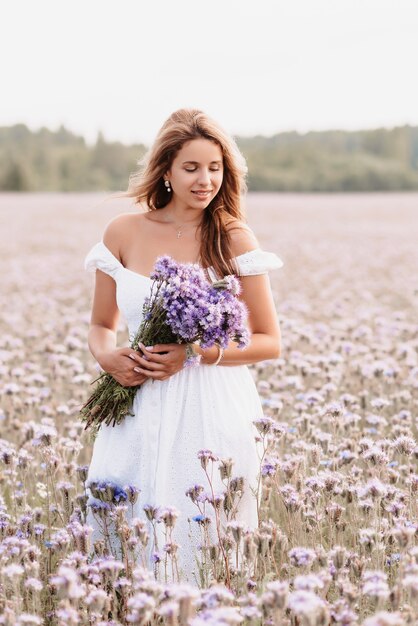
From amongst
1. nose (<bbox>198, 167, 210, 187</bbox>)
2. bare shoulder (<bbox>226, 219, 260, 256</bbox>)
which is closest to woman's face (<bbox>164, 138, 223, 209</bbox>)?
nose (<bbox>198, 167, 210, 187</bbox>)

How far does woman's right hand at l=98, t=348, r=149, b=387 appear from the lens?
3.21m

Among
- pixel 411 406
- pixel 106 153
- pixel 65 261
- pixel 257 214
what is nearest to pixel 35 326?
pixel 411 406

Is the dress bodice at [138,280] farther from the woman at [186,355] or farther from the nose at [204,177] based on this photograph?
the nose at [204,177]

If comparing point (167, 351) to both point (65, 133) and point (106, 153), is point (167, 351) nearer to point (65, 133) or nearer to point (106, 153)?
point (106, 153)

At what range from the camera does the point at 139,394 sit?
336 cm

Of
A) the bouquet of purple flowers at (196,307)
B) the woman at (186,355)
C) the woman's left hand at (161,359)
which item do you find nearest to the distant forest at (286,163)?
the woman at (186,355)

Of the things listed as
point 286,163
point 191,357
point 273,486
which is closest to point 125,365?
point 191,357

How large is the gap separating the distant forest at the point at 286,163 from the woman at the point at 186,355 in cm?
5599

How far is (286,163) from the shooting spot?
223 feet

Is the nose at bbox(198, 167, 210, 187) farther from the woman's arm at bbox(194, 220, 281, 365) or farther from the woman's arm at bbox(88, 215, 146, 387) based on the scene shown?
the woman's arm at bbox(88, 215, 146, 387)

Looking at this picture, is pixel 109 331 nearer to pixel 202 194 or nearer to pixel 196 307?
pixel 202 194

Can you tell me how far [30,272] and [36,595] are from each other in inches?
426

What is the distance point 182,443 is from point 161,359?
15.2 inches

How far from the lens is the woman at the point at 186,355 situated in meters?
3.28
